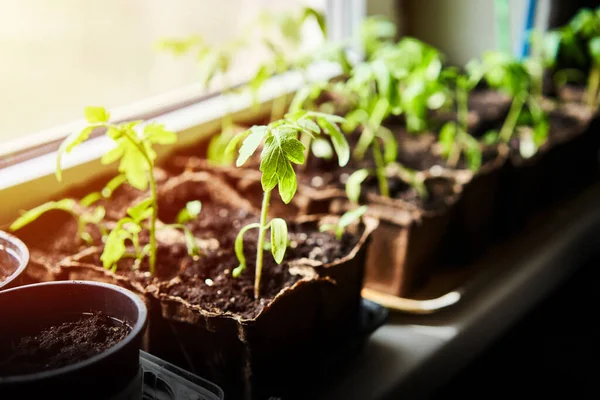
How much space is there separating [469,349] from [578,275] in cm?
85

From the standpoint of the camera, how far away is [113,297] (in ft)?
2.23

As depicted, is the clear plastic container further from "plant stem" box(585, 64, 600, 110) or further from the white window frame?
"plant stem" box(585, 64, 600, 110)

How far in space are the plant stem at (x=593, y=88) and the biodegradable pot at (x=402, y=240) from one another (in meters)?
0.75

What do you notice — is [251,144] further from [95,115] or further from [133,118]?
[133,118]

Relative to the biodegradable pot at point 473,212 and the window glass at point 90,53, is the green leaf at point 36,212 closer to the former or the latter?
the window glass at point 90,53

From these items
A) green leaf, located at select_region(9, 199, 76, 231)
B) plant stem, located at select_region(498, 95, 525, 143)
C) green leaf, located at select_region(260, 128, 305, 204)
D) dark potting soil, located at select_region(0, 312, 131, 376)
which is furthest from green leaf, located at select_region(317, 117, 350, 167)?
plant stem, located at select_region(498, 95, 525, 143)

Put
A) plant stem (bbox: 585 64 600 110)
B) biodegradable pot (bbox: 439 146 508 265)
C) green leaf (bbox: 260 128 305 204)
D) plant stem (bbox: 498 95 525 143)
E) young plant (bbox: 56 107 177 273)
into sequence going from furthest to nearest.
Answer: plant stem (bbox: 585 64 600 110), plant stem (bbox: 498 95 525 143), biodegradable pot (bbox: 439 146 508 265), young plant (bbox: 56 107 177 273), green leaf (bbox: 260 128 305 204)

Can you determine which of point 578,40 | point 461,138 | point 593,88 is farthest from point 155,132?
point 593,88

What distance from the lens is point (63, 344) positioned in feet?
2.13

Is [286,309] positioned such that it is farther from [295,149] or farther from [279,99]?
[279,99]

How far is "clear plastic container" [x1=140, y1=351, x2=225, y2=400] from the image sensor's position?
689 mm

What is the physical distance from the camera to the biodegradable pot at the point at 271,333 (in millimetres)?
749

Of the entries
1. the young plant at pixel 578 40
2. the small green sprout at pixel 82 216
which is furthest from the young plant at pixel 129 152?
the young plant at pixel 578 40

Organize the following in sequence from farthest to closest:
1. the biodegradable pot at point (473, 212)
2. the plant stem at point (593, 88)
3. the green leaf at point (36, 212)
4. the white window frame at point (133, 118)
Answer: the plant stem at point (593, 88) → the biodegradable pot at point (473, 212) → the white window frame at point (133, 118) → the green leaf at point (36, 212)
